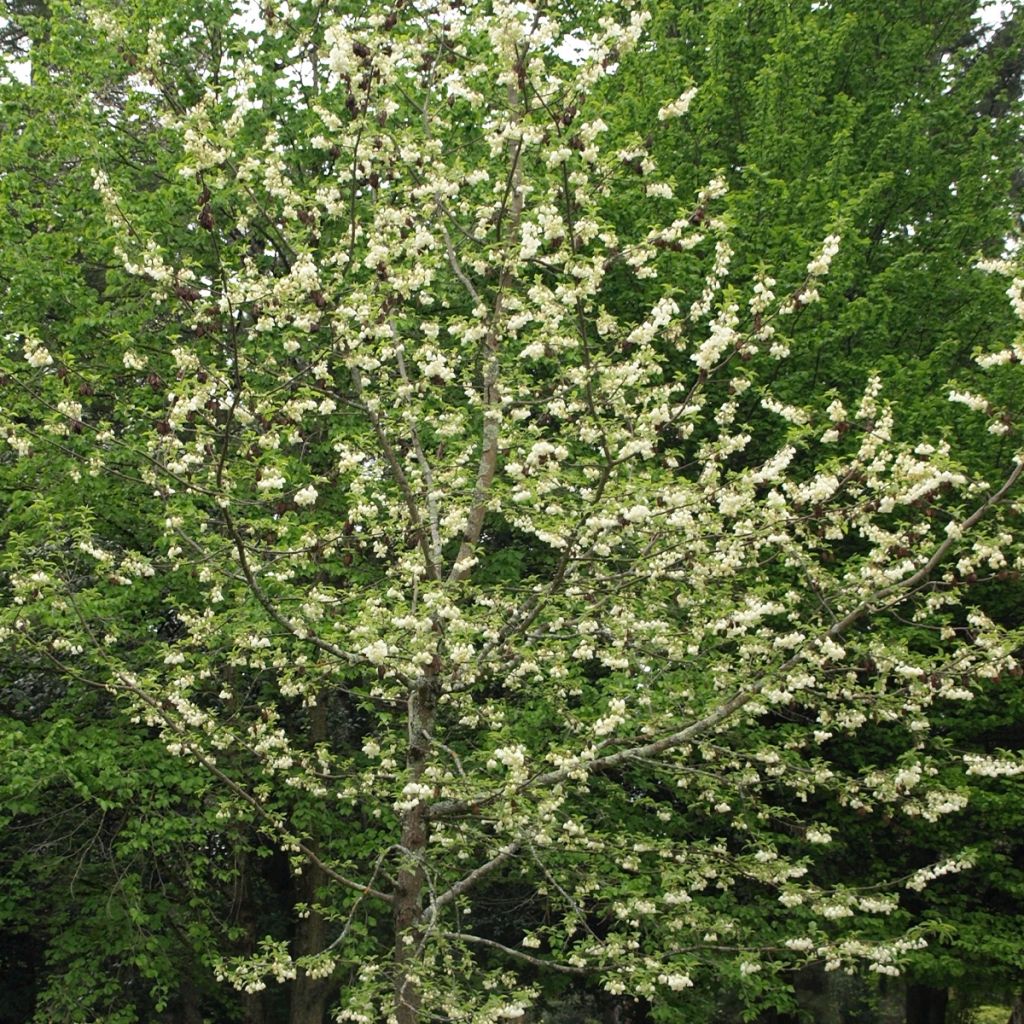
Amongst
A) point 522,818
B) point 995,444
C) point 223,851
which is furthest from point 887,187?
point 223,851

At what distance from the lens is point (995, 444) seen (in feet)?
44.7

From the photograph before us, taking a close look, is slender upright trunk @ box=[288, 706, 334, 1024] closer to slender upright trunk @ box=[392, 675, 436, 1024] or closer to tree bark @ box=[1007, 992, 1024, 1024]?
slender upright trunk @ box=[392, 675, 436, 1024]

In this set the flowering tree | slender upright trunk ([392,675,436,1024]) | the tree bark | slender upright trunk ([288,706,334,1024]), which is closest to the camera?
the flowering tree

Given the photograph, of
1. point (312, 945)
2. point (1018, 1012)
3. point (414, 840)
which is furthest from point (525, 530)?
point (1018, 1012)

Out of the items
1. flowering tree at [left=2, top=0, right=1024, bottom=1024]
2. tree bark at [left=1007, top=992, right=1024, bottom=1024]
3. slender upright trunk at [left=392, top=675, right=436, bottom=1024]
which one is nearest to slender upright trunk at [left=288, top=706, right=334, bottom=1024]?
flowering tree at [left=2, top=0, right=1024, bottom=1024]

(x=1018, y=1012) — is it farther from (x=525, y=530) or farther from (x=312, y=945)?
(x=525, y=530)

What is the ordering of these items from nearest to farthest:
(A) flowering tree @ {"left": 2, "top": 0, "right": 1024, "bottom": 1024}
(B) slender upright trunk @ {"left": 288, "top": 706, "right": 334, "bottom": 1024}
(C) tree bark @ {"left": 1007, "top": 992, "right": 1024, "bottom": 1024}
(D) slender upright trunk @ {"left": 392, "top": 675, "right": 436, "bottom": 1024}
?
(A) flowering tree @ {"left": 2, "top": 0, "right": 1024, "bottom": 1024}, (D) slender upright trunk @ {"left": 392, "top": 675, "right": 436, "bottom": 1024}, (B) slender upright trunk @ {"left": 288, "top": 706, "right": 334, "bottom": 1024}, (C) tree bark @ {"left": 1007, "top": 992, "right": 1024, "bottom": 1024}

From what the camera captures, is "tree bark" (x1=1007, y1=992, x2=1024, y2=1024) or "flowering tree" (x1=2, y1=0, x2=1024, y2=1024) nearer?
"flowering tree" (x1=2, y1=0, x2=1024, y2=1024)

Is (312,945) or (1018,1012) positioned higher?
(1018,1012)

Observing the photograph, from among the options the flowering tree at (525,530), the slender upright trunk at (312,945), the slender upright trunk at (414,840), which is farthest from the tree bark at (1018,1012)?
the slender upright trunk at (414,840)

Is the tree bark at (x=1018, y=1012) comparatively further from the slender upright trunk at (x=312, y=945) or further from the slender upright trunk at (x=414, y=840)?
the slender upright trunk at (x=414, y=840)

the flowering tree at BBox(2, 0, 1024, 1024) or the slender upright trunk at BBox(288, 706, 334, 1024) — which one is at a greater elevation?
the flowering tree at BBox(2, 0, 1024, 1024)

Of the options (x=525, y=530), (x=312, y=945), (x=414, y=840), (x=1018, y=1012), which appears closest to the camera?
(x=414, y=840)

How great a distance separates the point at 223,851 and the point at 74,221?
29.6ft
